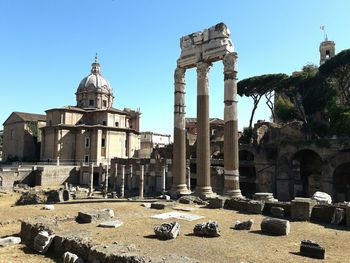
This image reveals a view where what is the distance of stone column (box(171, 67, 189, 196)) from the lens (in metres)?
15.8

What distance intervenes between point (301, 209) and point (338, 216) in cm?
104

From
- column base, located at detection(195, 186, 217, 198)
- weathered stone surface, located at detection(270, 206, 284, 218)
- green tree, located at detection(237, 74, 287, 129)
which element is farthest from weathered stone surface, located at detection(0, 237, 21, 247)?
green tree, located at detection(237, 74, 287, 129)

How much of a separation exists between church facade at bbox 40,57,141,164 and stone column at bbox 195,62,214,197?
88.8 feet

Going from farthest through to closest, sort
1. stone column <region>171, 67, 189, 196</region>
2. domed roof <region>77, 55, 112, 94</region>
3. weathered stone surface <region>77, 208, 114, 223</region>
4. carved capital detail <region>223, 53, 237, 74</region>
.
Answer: domed roof <region>77, 55, 112, 94</region>
stone column <region>171, 67, 189, 196</region>
carved capital detail <region>223, 53, 237, 74</region>
weathered stone surface <region>77, 208, 114, 223</region>

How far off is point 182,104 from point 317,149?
14122 millimetres

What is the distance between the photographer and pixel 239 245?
265 inches

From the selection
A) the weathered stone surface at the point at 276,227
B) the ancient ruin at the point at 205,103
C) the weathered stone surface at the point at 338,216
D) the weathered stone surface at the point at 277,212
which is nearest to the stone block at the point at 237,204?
the weathered stone surface at the point at 277,212

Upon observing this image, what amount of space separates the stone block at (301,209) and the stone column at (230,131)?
3753mm

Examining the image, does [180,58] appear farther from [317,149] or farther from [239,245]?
[317,149]

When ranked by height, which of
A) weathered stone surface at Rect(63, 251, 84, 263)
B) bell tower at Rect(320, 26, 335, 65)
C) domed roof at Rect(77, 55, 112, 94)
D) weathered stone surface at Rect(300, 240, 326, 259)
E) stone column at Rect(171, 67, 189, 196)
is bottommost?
weathered stone surface at Rect(63, 251, 84, 263)

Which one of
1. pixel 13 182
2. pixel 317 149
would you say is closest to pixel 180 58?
pixel 317 149

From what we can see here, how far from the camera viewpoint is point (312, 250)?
19.9 ft

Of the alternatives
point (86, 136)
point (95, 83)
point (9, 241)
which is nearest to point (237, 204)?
point (9, 241)

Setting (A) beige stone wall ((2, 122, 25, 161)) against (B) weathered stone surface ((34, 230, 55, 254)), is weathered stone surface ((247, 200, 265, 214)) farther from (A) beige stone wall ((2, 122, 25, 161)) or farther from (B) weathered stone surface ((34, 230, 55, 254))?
(A) beige stone wall ((2, 122, 25, 161))
